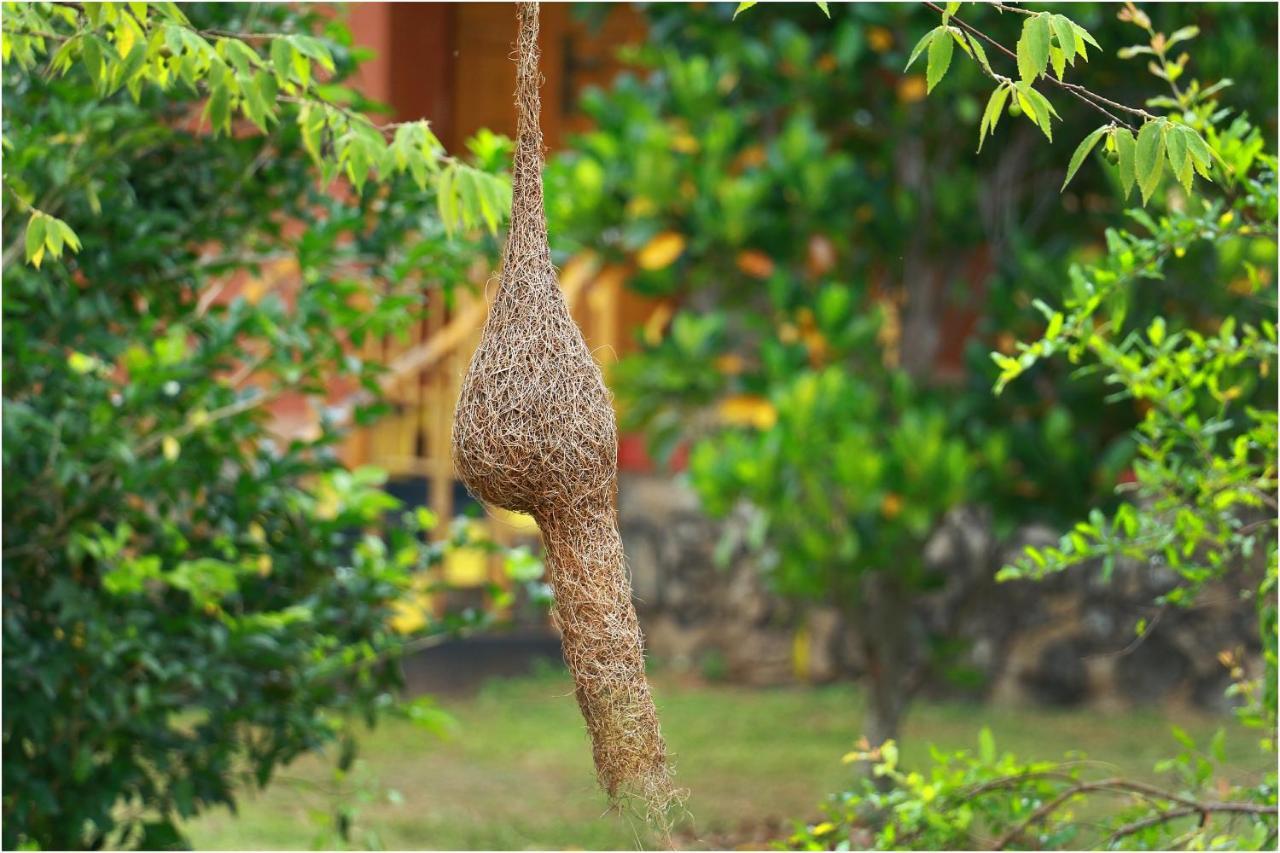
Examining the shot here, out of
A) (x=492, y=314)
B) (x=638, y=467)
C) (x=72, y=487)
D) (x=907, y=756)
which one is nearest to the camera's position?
(x=492, y=314)

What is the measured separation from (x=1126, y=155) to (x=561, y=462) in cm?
110

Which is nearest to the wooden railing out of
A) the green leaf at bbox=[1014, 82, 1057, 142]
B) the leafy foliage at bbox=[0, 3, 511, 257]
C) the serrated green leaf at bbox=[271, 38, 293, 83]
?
the leafy foliage at bbox=[0, 3, 511, 257]

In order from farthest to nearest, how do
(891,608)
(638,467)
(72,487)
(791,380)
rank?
(638,467) → (891,608) → (791,380) → (72,487)

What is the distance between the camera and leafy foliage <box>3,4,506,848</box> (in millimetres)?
4555

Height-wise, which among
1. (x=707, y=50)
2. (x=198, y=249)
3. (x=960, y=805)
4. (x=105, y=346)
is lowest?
(x=960, y=805)

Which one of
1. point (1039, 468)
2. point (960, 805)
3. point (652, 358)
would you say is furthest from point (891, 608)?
point (960, 805)

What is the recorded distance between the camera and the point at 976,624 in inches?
396

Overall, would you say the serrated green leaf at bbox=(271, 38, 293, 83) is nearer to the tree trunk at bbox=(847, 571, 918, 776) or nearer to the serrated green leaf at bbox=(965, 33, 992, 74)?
the serrated green leaf at bbox=(965, 33, 992, 74)

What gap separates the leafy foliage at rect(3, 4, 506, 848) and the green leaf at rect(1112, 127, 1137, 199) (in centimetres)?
197

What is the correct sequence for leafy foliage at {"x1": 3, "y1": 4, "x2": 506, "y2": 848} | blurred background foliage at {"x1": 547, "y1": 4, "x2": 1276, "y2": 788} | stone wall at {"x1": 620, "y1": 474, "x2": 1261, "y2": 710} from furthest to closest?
stone wall at {"x1": 620, "y1": 474, "x2": 1261, "y2": 710}, blurred background foliage at {"x1": 547, "y1": 4, "x2": 1276, "y2": 788}, leafy foliage at {"x1": 3, "y1": 4, "x2": 506, "y2": 848}

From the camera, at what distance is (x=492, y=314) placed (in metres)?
2.97

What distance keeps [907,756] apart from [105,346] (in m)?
5.43

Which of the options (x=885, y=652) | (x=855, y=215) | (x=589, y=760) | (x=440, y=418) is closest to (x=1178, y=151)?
(x=855, y=215)

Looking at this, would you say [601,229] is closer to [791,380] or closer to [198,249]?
[791,380]
